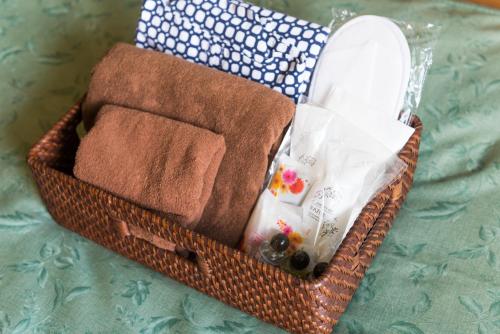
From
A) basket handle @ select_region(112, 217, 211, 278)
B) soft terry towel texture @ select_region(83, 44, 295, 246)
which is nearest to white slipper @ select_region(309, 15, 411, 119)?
soft terry towel texture @ select_region(83, 44, 295, 246)

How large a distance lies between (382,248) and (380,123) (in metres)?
0.20

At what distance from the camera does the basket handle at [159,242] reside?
93 cm

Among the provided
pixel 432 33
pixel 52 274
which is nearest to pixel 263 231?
pixel 52 274

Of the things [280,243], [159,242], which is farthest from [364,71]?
[159,242]

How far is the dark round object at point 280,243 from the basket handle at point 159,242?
0.10m

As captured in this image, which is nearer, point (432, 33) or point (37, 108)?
Answer: point (432, 33)

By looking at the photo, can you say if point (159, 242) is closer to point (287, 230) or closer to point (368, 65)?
point (287, 230)

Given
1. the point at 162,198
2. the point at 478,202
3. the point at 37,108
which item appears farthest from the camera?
the point at 37,108

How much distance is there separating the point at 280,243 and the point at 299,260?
4 centimetres

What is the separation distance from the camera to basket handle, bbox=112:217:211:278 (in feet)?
3.05

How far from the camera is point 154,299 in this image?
96 centimetres

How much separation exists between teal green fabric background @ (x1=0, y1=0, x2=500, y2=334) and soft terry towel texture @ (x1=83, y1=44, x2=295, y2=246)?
5.8 inches

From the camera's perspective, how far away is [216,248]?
0.87m

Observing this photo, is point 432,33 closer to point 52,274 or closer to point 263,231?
point 263,231
